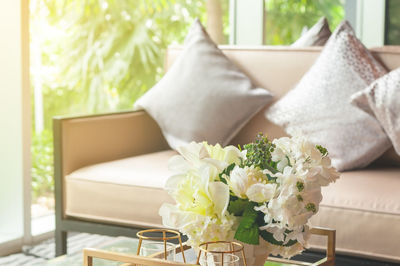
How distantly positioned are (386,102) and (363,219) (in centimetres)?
47

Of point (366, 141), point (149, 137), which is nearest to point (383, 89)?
point (366, 141)

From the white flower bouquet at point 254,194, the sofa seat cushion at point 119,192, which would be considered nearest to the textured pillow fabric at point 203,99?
the sofa seat cushion at point 119,192

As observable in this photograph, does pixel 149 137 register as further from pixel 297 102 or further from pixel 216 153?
pixel 216 153

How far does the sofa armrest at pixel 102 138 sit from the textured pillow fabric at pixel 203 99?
11cm

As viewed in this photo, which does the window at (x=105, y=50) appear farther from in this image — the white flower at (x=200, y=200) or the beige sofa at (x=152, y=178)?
the white flower at (x=200, y=200)

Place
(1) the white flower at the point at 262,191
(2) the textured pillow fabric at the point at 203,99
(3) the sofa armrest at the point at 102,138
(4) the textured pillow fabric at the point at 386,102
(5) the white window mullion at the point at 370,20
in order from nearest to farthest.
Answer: (1) the white flower at the point at 262,191
(4) the textured pillow fabric at the point at 386,102
(3) the sofa armrest at the point at 102,138
(2) the textured pillow fabric at the point at 203,99
(5) the white window mullion at the point at 370,20

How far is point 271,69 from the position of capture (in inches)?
109

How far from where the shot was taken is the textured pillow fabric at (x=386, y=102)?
2.30 meters

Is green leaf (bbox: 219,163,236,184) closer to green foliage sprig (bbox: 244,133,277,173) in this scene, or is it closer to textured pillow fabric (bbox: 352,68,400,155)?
green foliage sprig (bbox: 244,133,277,173)

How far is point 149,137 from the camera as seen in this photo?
2939 millimetres

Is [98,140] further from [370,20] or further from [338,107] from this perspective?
[370,20]

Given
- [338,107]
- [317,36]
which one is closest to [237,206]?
[338,107]

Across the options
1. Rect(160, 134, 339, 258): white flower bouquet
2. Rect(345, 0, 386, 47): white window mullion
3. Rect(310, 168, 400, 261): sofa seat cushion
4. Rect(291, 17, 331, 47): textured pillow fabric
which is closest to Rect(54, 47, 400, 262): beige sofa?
Rect(310, 168, 400, 261): sofa seat cushion

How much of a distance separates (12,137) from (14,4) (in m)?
0.55
